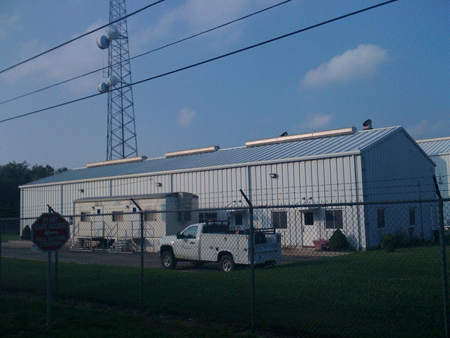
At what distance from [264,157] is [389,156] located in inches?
292

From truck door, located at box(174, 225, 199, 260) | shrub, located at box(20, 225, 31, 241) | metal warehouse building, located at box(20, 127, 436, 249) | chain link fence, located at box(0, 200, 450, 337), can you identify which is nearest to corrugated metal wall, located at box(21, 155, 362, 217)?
metal warehouse building, located at box(20, 127, 436, 249)

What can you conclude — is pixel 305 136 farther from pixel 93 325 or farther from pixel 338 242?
pixel 93 325

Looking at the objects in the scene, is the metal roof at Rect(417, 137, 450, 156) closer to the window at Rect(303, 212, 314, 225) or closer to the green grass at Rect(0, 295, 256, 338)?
the window at Rect(303, 212, 314, 225)

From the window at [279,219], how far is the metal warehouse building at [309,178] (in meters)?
0.06

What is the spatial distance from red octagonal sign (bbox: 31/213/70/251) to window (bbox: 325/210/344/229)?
16.4 metres

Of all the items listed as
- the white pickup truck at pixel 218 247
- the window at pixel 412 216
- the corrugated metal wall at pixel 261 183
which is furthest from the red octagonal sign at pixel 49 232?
the window at pixel 412 216

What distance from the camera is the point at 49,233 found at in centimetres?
847

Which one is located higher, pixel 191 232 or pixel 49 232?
pixel 49 232

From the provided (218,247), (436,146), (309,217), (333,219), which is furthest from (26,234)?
(436,146)

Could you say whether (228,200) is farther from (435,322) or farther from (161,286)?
(435,322)

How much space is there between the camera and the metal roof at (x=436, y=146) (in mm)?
41062

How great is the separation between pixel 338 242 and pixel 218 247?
7.34 m

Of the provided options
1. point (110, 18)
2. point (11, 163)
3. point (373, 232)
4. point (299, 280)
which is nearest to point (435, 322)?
point (299, 280)

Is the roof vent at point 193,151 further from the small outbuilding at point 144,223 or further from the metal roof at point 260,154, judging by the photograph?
the small outbuilding at point 144,223
